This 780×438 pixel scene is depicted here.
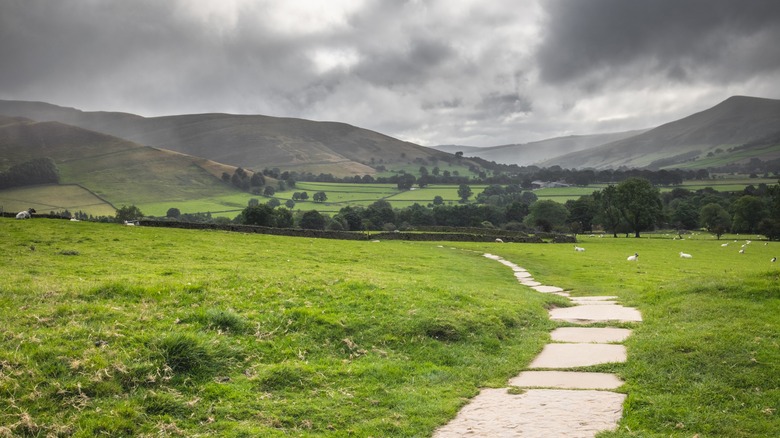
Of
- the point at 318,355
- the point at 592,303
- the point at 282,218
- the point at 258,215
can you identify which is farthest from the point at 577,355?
the point at 282,218

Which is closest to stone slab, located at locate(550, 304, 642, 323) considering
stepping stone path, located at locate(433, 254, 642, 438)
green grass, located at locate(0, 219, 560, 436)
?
green grass, located at locate(0, 219, 560, 436)

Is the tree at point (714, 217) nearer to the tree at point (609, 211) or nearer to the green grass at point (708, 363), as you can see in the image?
the tree at point (609, 211)

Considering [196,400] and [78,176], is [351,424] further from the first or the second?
[78,176]

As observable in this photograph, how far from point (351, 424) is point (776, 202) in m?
109

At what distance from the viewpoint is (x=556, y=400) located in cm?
841

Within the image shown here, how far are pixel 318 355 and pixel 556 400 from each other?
15.9 ft

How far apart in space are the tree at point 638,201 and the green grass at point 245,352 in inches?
3331

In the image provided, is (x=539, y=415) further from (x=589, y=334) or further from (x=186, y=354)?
(x=589, y=334)

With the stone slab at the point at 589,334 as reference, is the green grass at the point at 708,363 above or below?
above

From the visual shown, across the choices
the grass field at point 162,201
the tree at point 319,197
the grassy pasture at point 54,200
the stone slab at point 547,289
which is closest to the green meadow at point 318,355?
the stone slab at point 547,289

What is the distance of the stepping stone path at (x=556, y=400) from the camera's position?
24.1 feet

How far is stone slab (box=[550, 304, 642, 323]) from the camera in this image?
50.6 feet

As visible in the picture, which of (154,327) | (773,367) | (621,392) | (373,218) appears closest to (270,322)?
(154,327)

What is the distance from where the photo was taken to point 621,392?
28.5ft
